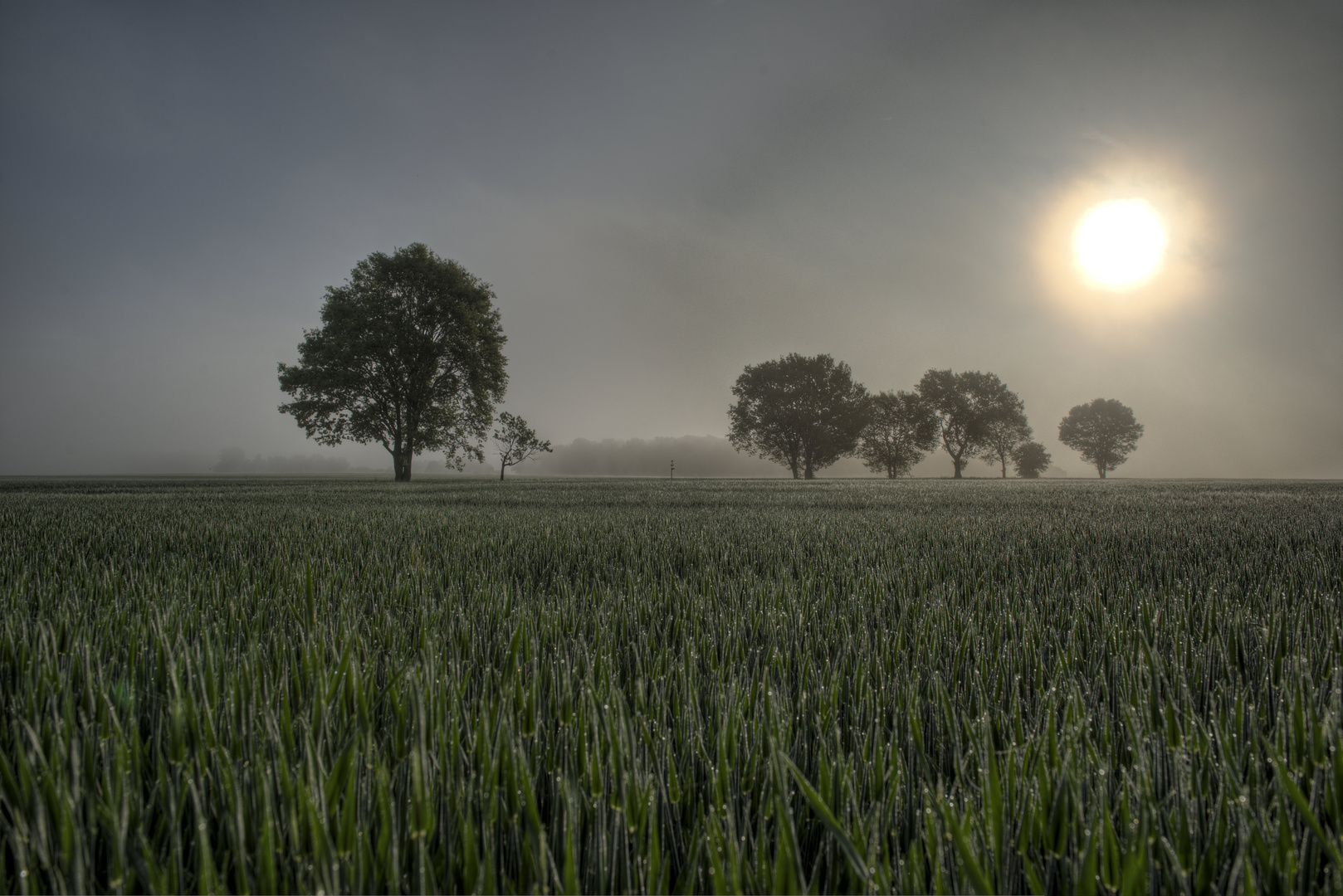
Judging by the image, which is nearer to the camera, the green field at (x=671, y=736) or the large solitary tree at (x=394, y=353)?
the green field at (x=671, y=736)

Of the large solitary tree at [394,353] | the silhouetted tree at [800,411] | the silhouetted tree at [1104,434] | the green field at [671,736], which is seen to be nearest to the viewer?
the green field at [671,736]

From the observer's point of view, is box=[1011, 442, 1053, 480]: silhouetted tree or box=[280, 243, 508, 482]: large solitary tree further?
box=[1011, 442, 1053, 480]: silhouetted tree

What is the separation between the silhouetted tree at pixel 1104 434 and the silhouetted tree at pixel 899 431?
28710 millimetres

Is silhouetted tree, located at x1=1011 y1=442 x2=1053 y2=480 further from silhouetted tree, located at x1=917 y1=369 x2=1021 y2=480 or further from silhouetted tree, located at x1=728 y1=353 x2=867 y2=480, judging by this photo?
silhouetted tree, located at x1=728 y1=353 x2=867 y2=480

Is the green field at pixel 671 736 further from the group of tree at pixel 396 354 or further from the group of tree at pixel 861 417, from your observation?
the group of tree at pixel 861 417

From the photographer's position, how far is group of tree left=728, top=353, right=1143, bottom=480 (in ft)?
160

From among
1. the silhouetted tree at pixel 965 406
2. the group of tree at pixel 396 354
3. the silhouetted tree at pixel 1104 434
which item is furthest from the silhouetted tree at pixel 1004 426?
the group of tree at pixel 396 354

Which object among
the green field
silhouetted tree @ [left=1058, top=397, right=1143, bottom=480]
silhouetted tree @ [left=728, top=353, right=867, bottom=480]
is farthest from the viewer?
silhouetted tree @ [left=1058, top=397, right=1143, bottom=480]

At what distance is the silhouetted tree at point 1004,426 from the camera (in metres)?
54.6

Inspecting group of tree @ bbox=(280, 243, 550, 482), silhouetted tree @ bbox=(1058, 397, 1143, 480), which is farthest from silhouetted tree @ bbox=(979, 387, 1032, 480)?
group of tree @ bbox=(280, 243, 550, 482)

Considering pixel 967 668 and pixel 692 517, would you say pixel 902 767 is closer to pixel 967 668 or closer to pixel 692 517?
pixel 967 668

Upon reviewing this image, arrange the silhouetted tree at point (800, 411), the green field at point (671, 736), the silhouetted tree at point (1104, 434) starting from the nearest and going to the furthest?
the green field at point (671, 736) < the silhouetted tree at point (800, 411) < the silhouetted tree at point (1104, 434)

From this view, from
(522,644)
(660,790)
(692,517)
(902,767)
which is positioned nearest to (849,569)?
(522,644)

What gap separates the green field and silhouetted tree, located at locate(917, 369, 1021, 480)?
2242 inches
